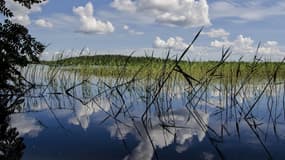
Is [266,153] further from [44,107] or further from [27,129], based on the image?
[44,107]

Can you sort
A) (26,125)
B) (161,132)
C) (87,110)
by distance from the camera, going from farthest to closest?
(87,110), (26,125), (161,132)

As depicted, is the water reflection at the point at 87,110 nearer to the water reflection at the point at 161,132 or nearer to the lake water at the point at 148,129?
the lake water at the point at 148,129

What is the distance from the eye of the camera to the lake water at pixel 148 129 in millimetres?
4812

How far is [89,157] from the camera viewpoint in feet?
14.9

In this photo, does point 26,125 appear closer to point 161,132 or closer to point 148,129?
point 148,129

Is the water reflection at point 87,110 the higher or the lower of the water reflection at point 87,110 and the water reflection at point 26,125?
the lower

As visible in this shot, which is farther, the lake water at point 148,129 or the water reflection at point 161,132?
the water reflection at point 161,132

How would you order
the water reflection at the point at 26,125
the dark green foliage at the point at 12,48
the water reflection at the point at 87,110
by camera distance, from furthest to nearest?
the water reflection at the point at 87,110
the water reflection at the point at 26,125
the dark green foliage at the point at 12,48

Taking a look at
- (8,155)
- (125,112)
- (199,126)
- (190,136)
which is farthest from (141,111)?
(8,155)

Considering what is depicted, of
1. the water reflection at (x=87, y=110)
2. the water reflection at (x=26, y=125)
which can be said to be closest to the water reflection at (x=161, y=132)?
the water reflection at (x=87, y=110)

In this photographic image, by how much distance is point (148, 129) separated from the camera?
6191 mm

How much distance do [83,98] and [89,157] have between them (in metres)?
5.91

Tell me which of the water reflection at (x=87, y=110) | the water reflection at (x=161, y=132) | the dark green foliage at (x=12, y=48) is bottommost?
the water reflection at (x=87, y=110)

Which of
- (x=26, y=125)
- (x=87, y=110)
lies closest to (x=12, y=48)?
(x=26, y=125)
